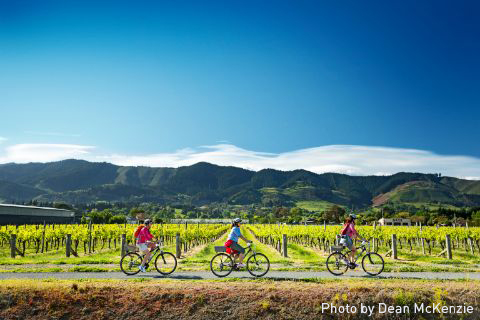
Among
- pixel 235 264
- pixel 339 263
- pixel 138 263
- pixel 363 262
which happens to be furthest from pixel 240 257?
pixel 363 262

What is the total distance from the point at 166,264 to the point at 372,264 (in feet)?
25.5

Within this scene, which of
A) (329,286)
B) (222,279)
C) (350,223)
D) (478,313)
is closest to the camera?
(478,313)

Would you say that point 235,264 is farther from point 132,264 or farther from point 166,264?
point 132,264

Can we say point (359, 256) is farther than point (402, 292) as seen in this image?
Yes

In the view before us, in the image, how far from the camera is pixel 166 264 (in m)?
14.5

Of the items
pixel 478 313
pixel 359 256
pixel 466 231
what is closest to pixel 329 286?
pixel 359 256

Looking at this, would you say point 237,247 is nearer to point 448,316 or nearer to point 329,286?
point 329,286

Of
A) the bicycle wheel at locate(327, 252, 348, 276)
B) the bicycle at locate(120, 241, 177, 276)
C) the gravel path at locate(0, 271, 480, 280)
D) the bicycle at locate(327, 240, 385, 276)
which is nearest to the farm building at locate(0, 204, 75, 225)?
the gravel path at locate(0, 271, 480, 280)

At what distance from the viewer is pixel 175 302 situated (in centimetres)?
1125

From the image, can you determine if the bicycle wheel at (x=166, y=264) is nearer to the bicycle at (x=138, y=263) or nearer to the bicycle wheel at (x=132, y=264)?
the bicycle at (x=138, y=263)

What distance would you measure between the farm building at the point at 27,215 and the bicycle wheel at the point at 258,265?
61.5m

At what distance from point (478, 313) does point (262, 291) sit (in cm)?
620

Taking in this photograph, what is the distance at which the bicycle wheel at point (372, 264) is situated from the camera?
14.3m

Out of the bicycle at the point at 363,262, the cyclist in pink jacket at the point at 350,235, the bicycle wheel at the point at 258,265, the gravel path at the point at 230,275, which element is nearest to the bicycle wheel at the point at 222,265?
the gravel path at the point at 230,275
